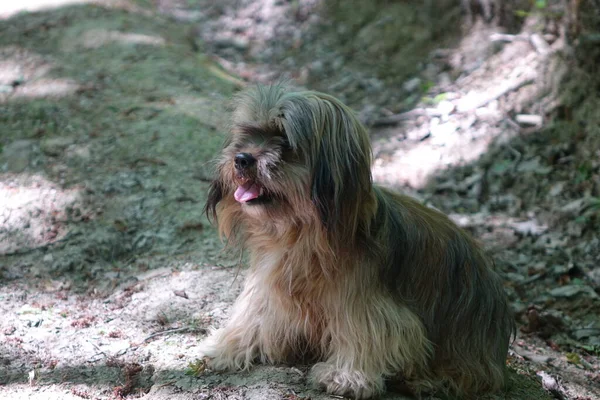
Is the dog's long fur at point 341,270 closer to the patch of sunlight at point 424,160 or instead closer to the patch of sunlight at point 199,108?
the patch of sunlight at point 424,160

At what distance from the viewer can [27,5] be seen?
409 inches

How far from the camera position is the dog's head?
3533mm

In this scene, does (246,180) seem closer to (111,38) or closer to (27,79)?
(27,79)

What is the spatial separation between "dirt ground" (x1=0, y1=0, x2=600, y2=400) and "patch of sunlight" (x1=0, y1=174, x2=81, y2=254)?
0.02m

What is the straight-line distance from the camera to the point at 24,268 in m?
5.39

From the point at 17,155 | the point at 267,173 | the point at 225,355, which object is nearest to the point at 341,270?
the point at 267,173

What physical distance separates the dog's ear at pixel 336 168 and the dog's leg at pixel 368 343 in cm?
41

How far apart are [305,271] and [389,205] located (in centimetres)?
61

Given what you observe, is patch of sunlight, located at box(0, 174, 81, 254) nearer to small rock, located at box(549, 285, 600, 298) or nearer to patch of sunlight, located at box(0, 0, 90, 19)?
small rock, located at box(549, 285, 600, 298)

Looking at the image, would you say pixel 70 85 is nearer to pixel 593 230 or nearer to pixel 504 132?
pixel 504 132

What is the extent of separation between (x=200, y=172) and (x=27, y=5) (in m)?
5.38

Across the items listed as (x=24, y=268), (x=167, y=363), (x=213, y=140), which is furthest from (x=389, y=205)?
(x=213, y=140)

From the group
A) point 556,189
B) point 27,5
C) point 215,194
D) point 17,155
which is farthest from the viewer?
point 27,5

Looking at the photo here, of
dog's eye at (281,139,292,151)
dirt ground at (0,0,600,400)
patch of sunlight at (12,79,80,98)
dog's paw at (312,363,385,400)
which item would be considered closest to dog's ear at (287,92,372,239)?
dog's eye at (281,139,292,151)
